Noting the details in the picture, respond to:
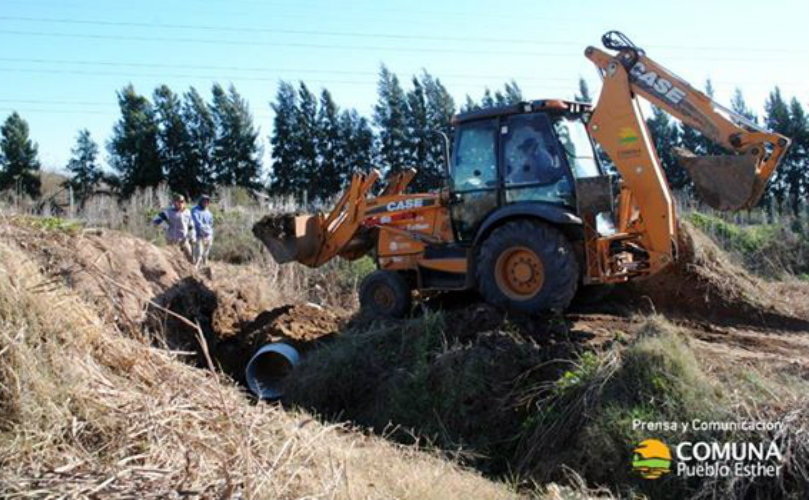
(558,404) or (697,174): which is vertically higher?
(697,174)

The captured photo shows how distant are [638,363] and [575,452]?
2.96 ft

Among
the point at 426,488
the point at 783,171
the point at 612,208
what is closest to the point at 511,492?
the point at 426,488

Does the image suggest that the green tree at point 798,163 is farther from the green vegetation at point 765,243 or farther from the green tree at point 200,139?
the green tree at point 200,139

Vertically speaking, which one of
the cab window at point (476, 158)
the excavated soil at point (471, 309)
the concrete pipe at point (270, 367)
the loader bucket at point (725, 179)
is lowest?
the concrete pipe at point (270, 367)

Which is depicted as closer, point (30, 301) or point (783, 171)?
point (30, 301)

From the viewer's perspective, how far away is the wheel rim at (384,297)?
9766 millimetres

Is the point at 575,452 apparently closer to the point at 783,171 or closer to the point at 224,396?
the point at 224,396

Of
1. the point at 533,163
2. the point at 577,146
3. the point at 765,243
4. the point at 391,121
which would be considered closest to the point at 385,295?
the point at 533,163

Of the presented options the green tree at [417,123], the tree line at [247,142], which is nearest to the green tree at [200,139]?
the tree line at [247,142]

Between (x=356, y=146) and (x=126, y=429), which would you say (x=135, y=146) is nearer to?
(x=356, y=146)

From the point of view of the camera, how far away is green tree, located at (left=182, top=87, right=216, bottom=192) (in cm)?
3262

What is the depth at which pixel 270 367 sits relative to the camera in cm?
997

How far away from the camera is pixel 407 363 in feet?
26.3

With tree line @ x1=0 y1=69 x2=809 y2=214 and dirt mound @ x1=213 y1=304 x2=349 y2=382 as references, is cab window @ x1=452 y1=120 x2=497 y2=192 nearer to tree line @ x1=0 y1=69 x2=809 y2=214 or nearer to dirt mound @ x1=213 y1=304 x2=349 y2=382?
dirt mound @ x1=213 y1=304 x2=349 y2=382
